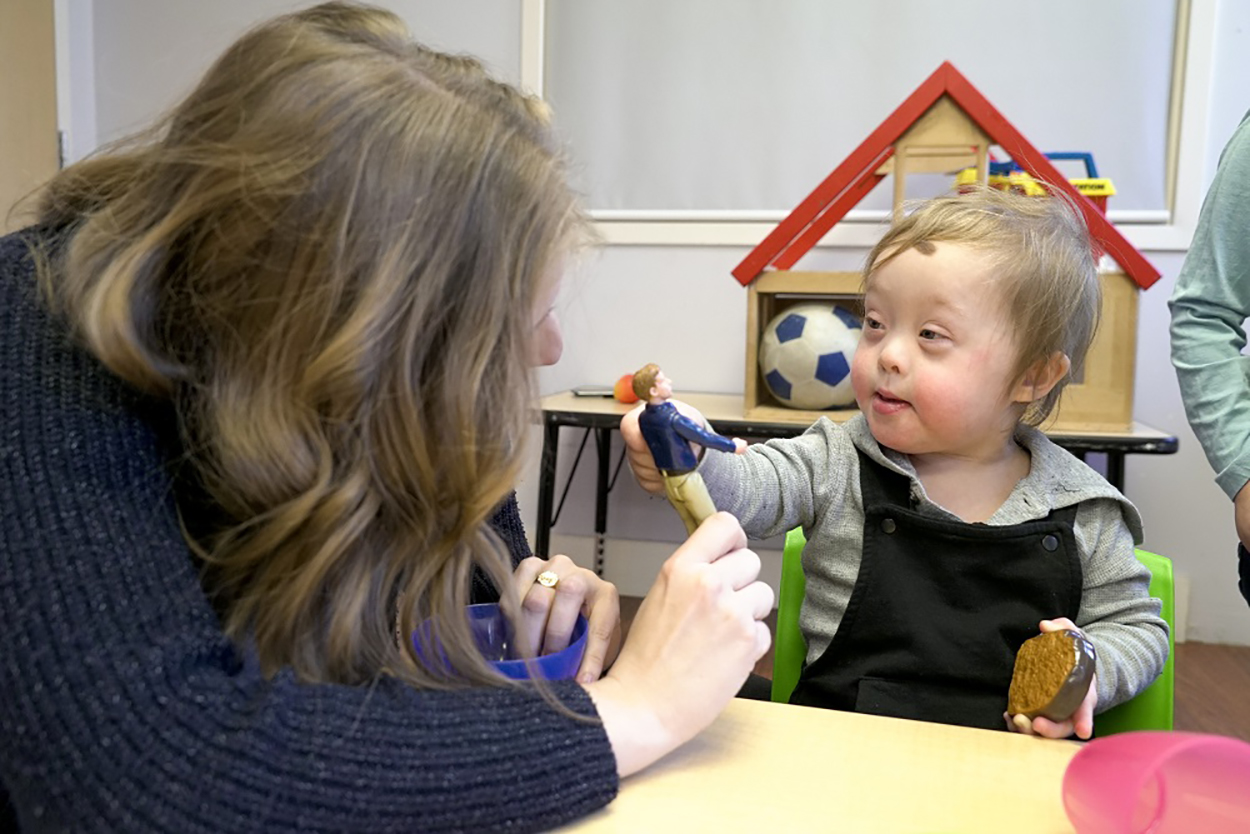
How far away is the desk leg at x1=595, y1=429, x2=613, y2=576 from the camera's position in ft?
8.47

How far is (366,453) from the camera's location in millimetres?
547

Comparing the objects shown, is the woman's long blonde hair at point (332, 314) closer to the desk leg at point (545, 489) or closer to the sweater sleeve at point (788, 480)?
the sweater sleeve at point (788, 480)

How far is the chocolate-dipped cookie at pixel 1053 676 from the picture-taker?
0.68m

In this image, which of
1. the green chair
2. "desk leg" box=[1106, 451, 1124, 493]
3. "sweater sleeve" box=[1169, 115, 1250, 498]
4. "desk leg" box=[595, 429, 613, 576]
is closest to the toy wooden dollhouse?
"desk leg" box=[1106, 451, 1124, 493]

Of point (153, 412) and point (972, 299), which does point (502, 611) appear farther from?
point (972, 299)

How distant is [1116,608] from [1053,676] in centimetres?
26

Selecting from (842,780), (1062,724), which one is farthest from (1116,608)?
(842,780)

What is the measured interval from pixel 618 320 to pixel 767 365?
2.25 feet

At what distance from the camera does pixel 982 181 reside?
73.9 inches

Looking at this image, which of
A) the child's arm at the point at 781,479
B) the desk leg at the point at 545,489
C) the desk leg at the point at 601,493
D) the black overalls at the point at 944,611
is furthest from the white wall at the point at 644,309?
the black overalls at the point at 944,611

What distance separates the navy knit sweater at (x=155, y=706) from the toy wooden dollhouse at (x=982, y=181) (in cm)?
154

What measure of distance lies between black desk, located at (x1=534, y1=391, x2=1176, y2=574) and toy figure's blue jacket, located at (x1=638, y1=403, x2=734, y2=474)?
1058mm

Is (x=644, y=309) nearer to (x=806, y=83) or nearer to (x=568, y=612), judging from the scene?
(x=806, y=83)

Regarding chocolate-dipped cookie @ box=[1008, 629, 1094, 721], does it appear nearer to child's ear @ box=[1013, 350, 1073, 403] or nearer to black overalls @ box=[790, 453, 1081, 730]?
black overalls @ box=[790, 453, 1081, 730]
